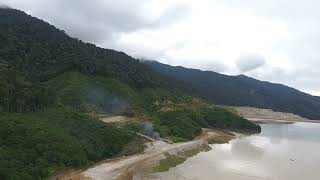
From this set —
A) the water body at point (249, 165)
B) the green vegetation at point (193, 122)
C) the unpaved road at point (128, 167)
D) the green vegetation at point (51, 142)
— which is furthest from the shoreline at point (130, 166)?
the green vegetation at point (193, 122)

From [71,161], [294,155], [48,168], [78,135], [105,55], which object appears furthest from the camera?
[105,55]

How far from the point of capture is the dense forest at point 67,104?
5359 cm

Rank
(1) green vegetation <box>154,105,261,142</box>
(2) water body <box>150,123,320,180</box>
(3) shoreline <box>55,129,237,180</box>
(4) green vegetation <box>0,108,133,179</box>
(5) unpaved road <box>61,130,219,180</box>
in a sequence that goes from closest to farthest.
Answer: (4) green vegetation <box>0,108,133,179</box> → (5) unpaved road <box>61,130,219,180</box> → (3) shoreline <box>55,129,237,180</box> → (2) water body <box>150,123,320,180</box> → (1) green vegetation <box>154,105,261,142</box>

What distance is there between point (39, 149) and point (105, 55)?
119828 millimetres

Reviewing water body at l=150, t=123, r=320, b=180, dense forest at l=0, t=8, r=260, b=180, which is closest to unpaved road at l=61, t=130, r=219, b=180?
water body at l=150, t=123, r=320, b=180

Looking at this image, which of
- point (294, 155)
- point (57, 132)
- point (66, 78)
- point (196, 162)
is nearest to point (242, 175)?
point (196, 162)

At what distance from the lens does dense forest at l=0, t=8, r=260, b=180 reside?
53.6 meters

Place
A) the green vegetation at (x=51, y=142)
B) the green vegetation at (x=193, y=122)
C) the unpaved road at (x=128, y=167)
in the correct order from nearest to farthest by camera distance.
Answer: the green vegetation at (x=51, y=142) < the unpaved road at (x=128, y=167) < the green vegetation at (x=193, y=122)

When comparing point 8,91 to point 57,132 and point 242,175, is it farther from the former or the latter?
point 242,175

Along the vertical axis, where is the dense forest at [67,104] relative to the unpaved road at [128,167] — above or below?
above

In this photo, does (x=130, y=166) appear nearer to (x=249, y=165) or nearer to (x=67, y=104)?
(x=249, y=165)

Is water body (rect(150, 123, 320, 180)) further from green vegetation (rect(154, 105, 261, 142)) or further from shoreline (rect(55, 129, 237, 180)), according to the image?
green vegetation (rect(154, 105, 261, 142))

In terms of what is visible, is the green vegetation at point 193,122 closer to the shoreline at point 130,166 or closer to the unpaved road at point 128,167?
the shoreline at point 130,166

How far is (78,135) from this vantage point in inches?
2633
